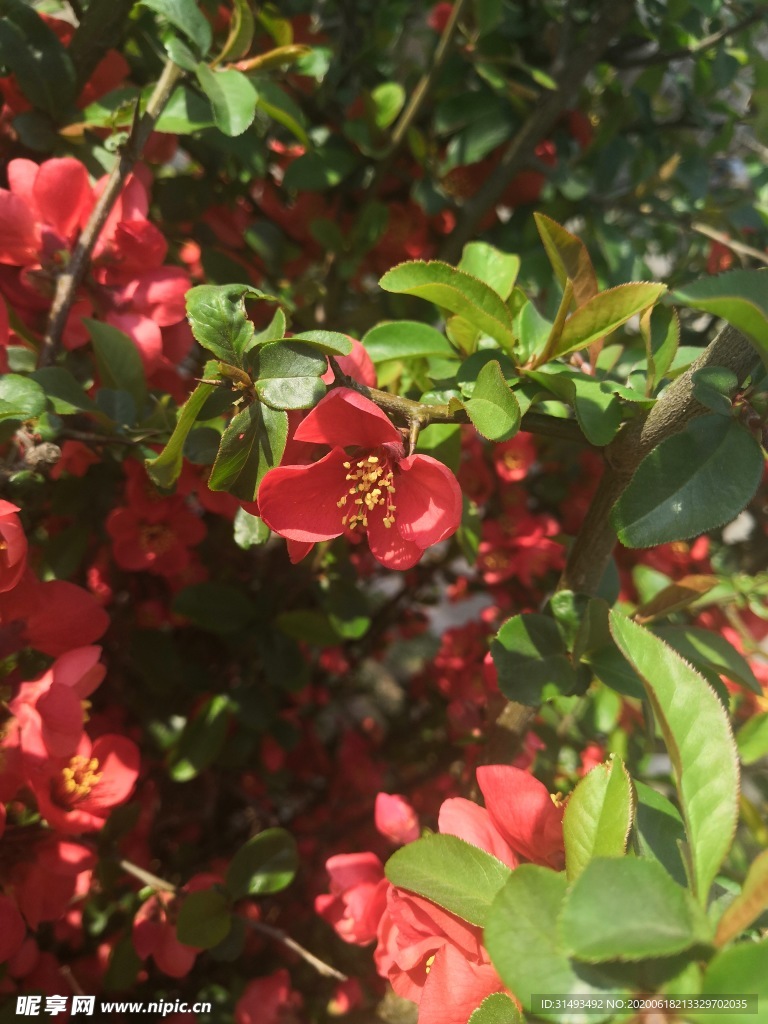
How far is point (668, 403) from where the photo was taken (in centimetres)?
49

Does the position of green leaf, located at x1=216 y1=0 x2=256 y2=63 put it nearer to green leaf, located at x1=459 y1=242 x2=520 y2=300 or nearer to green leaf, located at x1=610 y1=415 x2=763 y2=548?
green leaf, located at x1=459 y1=242 x2=520 y2=300

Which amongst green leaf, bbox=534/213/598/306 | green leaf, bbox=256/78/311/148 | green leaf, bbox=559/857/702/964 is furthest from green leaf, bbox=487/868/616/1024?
green leaf, bbox=256/78/311/148

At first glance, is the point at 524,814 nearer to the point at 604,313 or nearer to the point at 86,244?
Answer: the point at 604,313

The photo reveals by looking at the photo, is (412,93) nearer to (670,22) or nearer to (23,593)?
(670,22)

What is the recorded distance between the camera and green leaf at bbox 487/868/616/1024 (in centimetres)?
33

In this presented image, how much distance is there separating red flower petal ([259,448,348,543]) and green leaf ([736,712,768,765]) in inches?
26.8

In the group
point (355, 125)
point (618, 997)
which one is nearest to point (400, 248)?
point (355, 125)

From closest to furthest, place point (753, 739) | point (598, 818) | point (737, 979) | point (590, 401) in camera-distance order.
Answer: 1. point (737, 979)
2. point (598, 818)
3. point (590, 401)
4. point (753, 739)

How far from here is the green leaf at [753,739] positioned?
86cm

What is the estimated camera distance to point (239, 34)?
68 cm

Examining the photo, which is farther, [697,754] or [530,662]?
[530,662]

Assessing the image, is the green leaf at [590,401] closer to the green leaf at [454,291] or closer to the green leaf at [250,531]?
the green leaf at [454,291]

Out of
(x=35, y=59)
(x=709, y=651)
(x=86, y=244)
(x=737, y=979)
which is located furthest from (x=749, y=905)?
(x=35, y=59)

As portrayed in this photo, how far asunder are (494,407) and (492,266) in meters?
0.29
